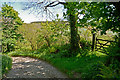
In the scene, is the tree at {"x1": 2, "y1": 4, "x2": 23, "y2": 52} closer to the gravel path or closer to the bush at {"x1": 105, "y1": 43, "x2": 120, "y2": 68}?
the gravel path

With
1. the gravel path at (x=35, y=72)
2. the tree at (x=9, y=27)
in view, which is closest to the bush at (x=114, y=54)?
the gravel path at (x=35, y=72)

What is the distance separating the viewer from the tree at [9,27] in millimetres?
12173

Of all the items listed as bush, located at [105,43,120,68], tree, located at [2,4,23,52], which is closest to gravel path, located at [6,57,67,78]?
bush, located at [105,43,120,68]

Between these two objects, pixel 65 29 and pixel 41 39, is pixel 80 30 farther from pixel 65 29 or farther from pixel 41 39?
pixel 41 39

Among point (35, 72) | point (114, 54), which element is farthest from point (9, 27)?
point (114, 54)

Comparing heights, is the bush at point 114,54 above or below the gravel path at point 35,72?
above

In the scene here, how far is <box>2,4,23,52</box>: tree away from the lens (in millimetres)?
12173

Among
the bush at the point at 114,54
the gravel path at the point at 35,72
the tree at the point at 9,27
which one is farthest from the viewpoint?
the tree at the point at 9,27

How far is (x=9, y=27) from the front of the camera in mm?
12625

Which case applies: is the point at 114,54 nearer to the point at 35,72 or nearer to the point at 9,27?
the point at 35,72

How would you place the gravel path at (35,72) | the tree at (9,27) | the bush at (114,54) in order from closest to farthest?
the bush at (114,54), the gravel path at (35,72), the tree at (9,27)

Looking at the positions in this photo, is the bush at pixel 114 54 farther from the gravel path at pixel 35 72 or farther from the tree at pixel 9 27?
the tree at pixel 9 27

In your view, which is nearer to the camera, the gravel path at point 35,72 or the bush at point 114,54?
the bush at point 114,54

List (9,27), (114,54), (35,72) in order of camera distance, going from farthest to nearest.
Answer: (9,27)
(35,72)
(114,54)
